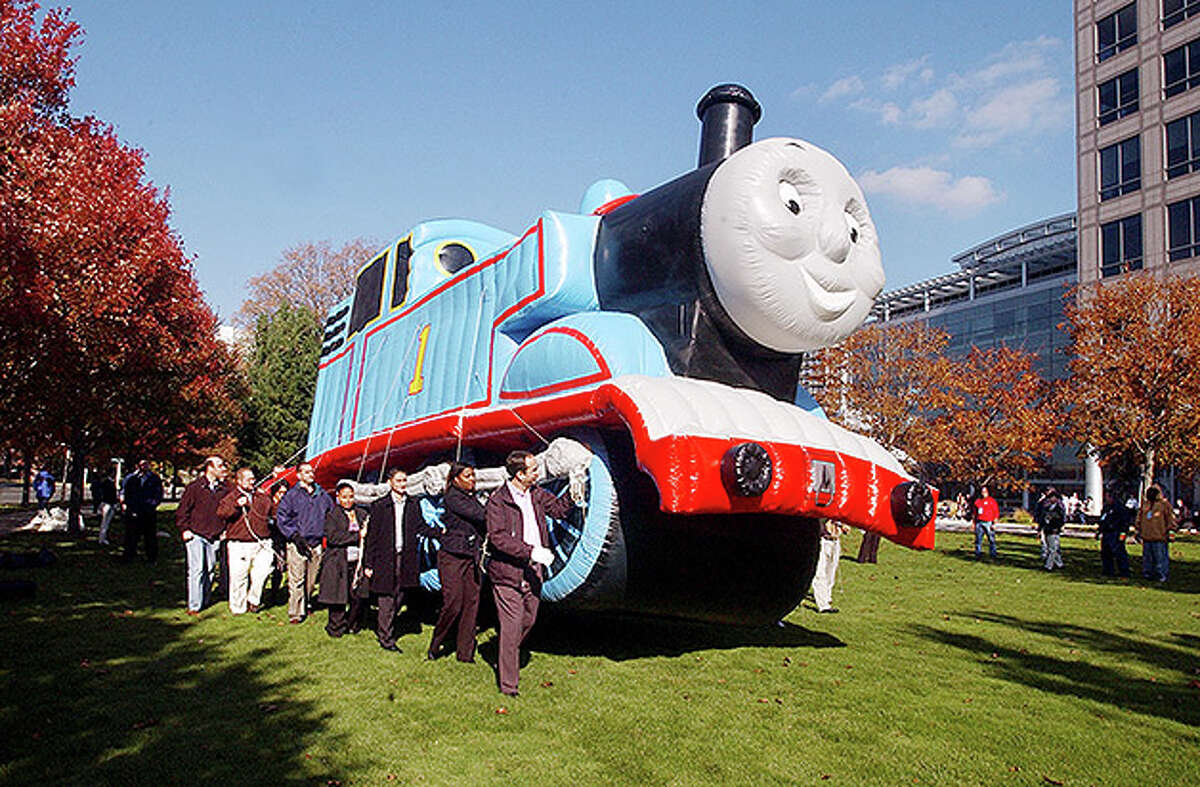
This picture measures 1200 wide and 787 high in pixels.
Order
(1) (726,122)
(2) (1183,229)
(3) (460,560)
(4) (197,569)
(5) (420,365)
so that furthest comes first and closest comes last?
(2) (1183,229) < (4) (197,569) < (5) (420,365) < (1) (726,122) < (3) (460,560)

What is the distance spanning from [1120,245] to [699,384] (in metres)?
32.4

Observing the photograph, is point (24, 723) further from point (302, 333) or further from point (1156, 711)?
point (302, 333)

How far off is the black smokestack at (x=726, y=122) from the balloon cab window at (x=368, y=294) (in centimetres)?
470

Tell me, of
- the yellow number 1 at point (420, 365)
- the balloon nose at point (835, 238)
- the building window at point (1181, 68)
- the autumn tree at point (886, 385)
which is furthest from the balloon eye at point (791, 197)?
the building window at point (1181, 68)

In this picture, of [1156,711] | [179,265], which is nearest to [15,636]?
[1156,711]

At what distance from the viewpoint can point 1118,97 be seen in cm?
3316

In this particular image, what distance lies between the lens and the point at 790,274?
616 cm

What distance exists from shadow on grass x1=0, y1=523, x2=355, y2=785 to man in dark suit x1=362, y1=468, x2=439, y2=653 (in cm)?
96

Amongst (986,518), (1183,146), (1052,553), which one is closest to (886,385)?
(986,518)

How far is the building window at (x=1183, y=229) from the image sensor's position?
2986cm

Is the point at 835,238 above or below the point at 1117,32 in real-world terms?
below

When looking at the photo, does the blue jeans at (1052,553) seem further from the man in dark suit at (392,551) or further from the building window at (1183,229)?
the building window at (1183,229)

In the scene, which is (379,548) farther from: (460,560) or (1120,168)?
(1120,168)

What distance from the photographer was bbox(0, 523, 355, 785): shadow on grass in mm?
4461
